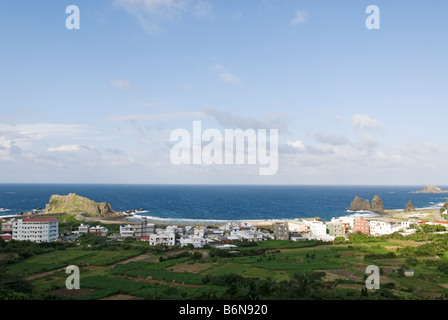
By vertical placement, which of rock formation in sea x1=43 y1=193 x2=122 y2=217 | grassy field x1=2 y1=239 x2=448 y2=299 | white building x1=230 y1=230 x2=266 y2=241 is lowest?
white building x1=230 y1=230 x2=266 y2=241

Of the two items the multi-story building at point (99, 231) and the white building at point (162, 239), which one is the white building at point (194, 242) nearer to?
the white building at point (162, 239)

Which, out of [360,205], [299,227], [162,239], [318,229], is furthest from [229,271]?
[360,205]

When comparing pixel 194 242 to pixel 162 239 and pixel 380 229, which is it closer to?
pixel 162 239

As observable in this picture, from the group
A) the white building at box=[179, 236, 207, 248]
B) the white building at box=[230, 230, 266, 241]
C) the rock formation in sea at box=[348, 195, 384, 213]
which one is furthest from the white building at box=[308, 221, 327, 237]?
the rock formation in sea at box=[348, 195, 384, 213]

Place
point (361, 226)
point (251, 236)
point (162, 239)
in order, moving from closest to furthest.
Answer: point (162, 239) < point (251, 236) < point (361, 226)

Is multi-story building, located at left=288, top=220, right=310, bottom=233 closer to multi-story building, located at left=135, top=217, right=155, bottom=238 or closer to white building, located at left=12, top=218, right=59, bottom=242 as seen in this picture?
multi-story building, located at left=135, top=217, right=155, bottom=238

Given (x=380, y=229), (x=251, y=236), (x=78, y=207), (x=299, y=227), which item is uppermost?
(x=78, y=207)

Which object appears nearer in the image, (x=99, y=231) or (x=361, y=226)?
(x=99, y=231)
